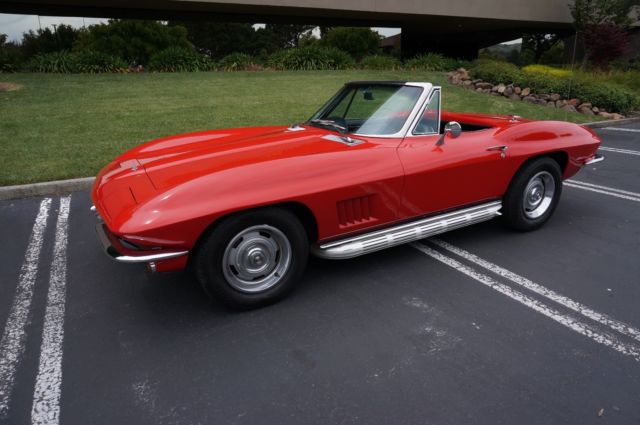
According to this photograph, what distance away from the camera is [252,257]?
2779mm

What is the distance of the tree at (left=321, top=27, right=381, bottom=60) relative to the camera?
2447 centimetres

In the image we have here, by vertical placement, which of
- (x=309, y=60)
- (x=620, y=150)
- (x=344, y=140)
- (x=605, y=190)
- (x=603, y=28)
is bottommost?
(x=605, y=190)

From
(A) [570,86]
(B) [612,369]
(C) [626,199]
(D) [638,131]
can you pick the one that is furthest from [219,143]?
(A) [570,86]

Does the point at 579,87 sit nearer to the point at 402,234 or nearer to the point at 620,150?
the point at 620,150

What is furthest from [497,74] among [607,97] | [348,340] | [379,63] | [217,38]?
[217,38]

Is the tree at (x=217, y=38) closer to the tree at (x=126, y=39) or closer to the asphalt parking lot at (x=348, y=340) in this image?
the tree at (x=126, y=39)

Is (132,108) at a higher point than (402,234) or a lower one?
higher

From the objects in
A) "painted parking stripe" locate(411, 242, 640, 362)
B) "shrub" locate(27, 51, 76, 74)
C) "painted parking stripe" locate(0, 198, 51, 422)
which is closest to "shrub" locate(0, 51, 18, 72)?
"shrub" locate(27, 51, 76, 74)

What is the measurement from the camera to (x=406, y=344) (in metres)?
2.53

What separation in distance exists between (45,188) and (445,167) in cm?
455

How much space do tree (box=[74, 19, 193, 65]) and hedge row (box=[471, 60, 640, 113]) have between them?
13.2 m

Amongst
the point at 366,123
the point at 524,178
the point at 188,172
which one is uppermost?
the point at 366,123

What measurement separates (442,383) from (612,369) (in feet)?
3.00

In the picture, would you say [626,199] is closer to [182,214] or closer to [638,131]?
[182,214]
